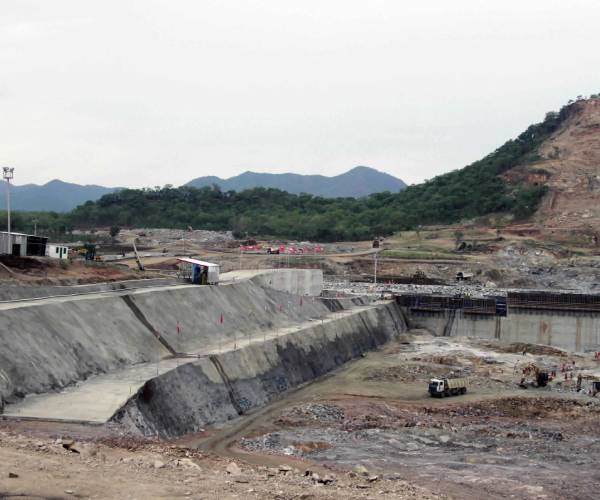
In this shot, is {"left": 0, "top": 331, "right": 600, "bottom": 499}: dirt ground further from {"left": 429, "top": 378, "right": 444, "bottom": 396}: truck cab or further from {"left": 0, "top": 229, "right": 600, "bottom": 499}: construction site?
{"left": 429, "top": 378, "right": 444, "bottom": 396}: truck cab

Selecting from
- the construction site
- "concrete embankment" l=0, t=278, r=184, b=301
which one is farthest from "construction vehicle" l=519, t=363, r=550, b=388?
"concrete embankment" l=0, t=278, r=184, b=301

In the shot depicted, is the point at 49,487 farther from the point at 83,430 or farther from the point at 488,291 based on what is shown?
the point at 488,291

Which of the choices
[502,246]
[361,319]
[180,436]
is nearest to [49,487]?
[180,436]

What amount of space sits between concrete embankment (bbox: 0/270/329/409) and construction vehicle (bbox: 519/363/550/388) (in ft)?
71.2

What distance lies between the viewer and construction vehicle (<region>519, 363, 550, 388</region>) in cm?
6150

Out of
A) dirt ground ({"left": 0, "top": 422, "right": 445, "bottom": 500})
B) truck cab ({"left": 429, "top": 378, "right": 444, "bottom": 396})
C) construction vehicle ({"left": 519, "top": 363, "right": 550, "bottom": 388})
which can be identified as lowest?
construction vehicle ({"left": 519, "top": 363, "right": 550, "bottom": 388})

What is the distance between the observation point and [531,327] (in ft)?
297

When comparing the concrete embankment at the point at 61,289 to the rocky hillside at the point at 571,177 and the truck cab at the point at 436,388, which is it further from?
the rocky hillside at the point at 571,177

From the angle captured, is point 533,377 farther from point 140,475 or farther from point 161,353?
point 140,475

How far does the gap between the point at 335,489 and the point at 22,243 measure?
140ft

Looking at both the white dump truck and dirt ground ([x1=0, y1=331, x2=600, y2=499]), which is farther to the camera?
the white dump truck

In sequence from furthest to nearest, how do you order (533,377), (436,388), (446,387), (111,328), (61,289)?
(533,377), (446,387), (436,388), (61,289), (111,328)

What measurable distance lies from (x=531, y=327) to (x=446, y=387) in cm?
3849

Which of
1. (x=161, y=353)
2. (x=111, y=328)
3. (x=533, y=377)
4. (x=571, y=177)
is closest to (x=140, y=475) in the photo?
(x=111, y=328)
